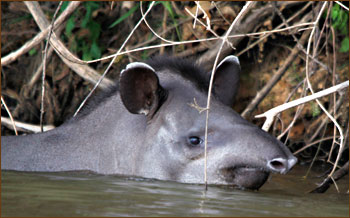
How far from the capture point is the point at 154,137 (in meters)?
4.11

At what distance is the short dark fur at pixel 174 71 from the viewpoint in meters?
4.35

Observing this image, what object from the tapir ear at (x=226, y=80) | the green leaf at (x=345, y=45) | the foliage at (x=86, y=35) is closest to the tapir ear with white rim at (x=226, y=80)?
the tapir ear at (x=226, y=80)

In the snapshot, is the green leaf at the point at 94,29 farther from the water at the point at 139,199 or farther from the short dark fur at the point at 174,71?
the water at the point at 139,199

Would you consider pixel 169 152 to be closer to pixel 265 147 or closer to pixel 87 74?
A: pixel 265 147

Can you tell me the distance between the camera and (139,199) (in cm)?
325

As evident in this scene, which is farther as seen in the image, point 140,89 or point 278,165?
point 140,89

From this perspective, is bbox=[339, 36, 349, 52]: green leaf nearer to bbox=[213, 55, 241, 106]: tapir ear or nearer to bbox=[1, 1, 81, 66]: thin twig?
bbox=[213, 55, 241, 106]: tapir ear

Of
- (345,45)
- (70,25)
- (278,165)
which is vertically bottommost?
(278,165)

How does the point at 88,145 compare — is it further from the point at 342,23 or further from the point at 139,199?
the point at 342,23

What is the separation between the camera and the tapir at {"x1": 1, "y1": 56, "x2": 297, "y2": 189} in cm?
376

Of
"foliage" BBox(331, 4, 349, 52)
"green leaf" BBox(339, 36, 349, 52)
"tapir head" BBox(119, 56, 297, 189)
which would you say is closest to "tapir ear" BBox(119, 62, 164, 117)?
"tapir head" BBox(119, 56, 297, 189)

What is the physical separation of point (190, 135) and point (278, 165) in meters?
0.65

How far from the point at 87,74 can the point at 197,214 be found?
3.54m

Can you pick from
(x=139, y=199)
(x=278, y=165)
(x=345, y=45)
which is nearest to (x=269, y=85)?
(x=345, y=45)
